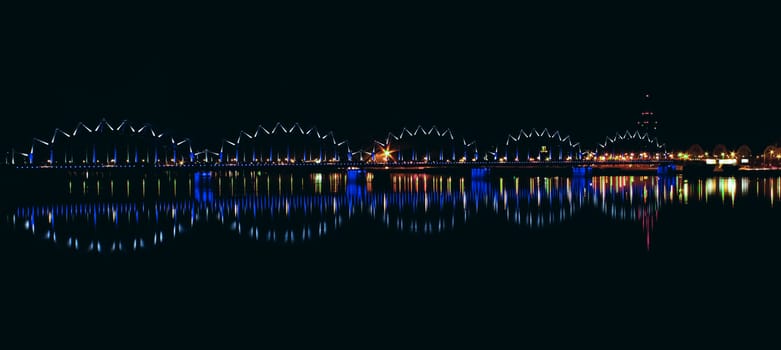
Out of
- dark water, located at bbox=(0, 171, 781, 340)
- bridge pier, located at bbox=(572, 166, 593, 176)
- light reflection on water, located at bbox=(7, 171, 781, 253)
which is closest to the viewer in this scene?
dark water, located at bbox=(0, 171, 781, 340)

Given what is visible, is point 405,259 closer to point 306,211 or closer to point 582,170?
point 306,211

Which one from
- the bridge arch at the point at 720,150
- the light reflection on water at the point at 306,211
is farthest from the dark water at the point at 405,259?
the bridge arch at the point at 720,150

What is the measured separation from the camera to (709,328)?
5.46 metres

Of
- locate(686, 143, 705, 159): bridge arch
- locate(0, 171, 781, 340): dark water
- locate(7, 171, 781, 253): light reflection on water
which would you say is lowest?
locate(0, 171, 781, 340): dark water

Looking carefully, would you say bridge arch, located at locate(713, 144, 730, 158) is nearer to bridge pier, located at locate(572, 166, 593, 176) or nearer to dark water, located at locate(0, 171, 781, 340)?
bridge pier, located at locate(572, 166, 593, 176)

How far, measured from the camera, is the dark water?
639 centimetres

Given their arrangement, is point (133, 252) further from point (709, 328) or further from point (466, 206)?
point (466, 206)

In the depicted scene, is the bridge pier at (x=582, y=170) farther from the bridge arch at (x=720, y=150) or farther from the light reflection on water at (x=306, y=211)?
the bridge arch at (x=720, y=150)

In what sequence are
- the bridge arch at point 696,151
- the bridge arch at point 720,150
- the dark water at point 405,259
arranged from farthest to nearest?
the bridge arch at point 696,151 < the bridge arch at point 720,150 < the dark water at point 405,259

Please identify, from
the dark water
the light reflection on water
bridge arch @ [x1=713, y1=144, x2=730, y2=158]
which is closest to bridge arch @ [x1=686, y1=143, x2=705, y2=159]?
bridge arch @ [x1=713, y1=144, x2=730, y2=158]

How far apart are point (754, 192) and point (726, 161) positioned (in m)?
18.4

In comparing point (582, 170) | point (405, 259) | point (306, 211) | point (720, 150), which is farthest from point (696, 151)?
point (405, 259)

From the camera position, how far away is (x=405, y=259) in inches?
356

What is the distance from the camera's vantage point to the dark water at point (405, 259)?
639 cm
